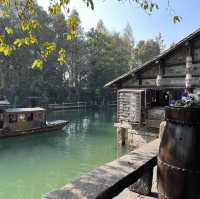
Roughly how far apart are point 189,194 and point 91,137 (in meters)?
20.2

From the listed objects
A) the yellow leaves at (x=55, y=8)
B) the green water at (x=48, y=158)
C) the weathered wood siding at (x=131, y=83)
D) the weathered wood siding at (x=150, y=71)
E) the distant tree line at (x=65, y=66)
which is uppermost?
the distant tree line at (x=65, y=66)

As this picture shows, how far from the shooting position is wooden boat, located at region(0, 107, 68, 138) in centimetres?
2127

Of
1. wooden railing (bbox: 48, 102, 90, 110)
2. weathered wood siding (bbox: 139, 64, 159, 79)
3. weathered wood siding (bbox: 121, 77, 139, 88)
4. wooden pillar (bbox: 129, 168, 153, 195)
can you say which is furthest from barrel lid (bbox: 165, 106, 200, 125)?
wooden railing (bbox: 48, 102, 90, 110)

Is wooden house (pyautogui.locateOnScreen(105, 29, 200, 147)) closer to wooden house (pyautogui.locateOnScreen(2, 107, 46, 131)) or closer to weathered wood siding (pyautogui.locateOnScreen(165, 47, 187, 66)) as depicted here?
weathered wood siding (pyautogui.locateOnScreen(165, 47, 187, 66))

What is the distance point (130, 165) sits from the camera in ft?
8.43

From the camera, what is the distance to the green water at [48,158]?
11751mm

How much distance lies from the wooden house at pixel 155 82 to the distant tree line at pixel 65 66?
86.1ft

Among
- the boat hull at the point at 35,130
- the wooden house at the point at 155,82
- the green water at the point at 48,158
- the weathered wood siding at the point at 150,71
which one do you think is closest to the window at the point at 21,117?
the boat hull at the point at 35,130

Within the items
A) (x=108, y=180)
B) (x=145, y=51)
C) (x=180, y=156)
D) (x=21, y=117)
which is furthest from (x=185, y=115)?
(x=145, y=51)

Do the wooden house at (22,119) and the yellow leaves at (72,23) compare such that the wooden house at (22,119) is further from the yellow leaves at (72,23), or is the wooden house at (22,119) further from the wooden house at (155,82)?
the yellow leaves at (72,23)

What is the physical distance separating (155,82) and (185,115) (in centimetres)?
1216

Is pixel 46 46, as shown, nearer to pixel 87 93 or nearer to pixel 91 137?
pixel 91 137

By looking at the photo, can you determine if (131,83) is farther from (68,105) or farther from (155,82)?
(68,105)

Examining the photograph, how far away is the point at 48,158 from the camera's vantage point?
1625 cm
